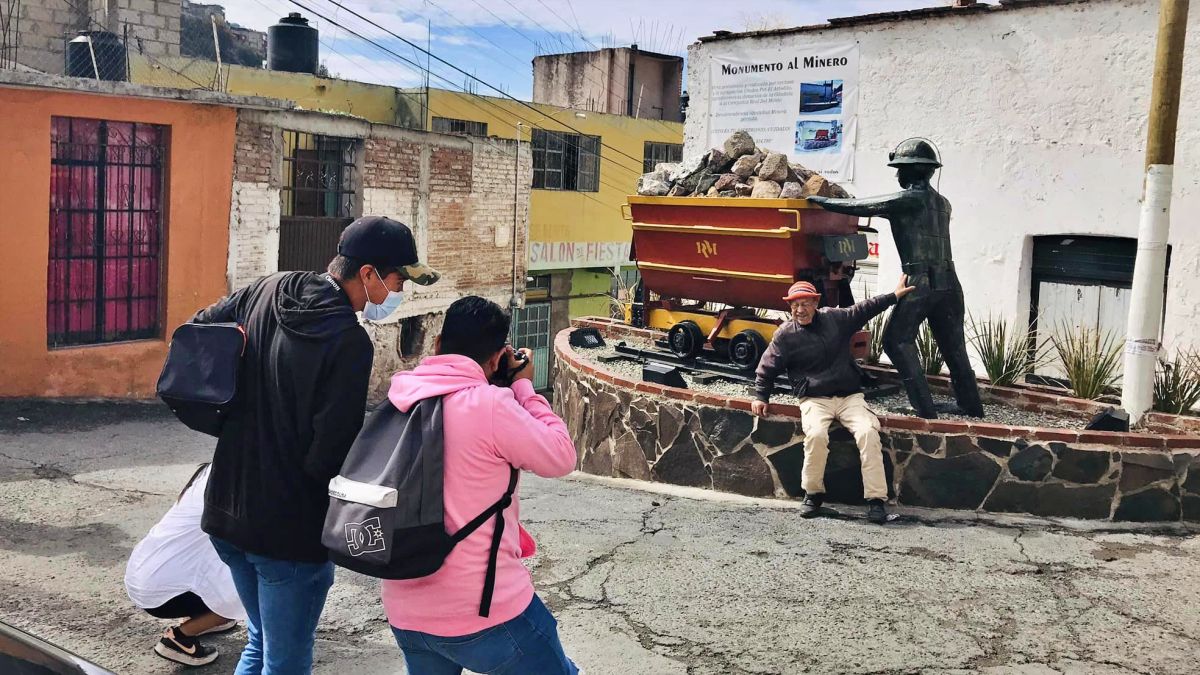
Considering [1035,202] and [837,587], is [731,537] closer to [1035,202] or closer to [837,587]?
[837,587]

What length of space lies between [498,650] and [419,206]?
54.7ft

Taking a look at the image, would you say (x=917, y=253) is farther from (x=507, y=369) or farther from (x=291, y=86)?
(x=291, y=86)

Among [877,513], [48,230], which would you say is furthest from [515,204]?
[877,513]

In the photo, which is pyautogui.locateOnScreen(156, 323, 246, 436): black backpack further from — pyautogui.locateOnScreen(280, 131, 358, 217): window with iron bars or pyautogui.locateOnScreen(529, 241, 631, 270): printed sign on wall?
pyautogui.locateOnScreen(529, 241, 631, 270): printed sign on wall

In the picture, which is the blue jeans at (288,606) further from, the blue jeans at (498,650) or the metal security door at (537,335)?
the metal security door at (537,335)

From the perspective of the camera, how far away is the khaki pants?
725 centimetres

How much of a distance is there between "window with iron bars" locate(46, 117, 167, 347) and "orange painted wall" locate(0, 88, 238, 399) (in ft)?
0.59

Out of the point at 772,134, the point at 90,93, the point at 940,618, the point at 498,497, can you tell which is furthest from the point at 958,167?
the point at 498,497

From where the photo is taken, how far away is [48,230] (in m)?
11.6

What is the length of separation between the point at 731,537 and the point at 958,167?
28.0 feet

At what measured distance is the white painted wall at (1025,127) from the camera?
11.8m

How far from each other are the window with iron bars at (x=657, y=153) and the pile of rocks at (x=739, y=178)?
18.9 metres

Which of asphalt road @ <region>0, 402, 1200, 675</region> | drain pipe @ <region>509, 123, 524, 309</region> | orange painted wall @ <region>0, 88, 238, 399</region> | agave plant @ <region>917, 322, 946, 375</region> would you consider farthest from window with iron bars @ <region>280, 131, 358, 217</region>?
agave plant @ <region>917, 322, 946, 375</region>

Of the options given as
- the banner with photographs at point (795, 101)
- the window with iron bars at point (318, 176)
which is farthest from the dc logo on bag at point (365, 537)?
the window with iron bars at point (318, 176)
